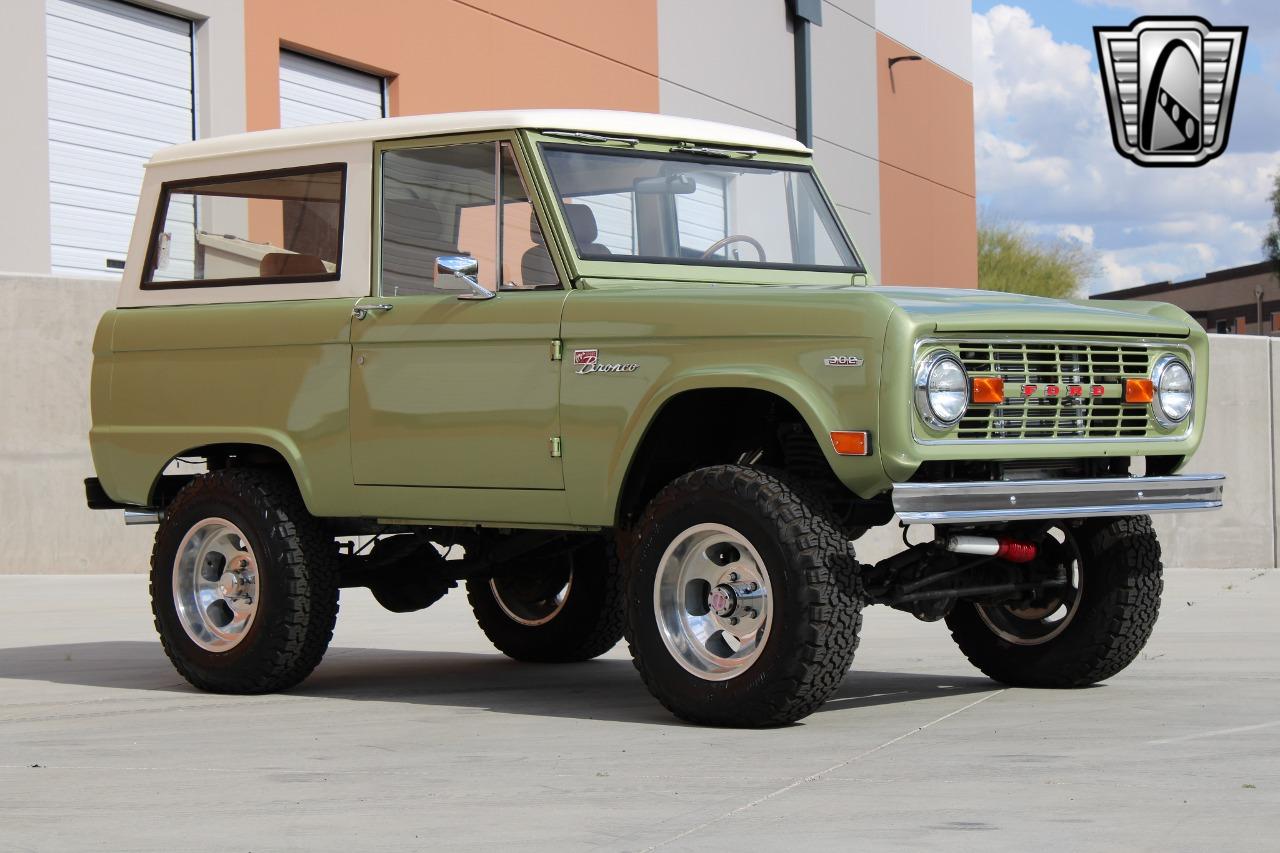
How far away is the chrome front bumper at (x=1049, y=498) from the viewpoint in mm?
6293

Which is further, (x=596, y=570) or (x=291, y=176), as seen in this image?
(x=596, y=570)

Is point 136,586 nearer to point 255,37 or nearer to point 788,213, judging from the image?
point 255,37

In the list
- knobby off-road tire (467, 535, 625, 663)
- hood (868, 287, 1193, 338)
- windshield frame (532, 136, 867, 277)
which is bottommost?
knobby off-road tire (467, 535, 625, 663)

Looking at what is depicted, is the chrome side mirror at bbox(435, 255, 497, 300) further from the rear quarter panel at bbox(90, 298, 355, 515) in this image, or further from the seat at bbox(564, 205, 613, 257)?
the rear quarter panel at bbox(90, 298, 355, 515)

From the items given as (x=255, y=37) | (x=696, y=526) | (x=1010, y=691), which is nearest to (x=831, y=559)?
(x=696, y=526)

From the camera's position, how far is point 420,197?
7820mm

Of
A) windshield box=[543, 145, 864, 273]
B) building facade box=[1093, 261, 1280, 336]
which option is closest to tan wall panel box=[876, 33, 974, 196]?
windshield box=[543, 145, 864, 273]

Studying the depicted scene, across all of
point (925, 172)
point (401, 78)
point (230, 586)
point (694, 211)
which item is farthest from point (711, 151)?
point (925, 172)

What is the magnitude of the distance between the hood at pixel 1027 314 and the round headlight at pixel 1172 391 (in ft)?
0.39

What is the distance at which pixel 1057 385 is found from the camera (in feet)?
22.4

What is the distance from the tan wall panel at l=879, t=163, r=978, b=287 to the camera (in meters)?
31.9

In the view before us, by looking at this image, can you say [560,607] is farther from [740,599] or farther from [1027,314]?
[1027,314]

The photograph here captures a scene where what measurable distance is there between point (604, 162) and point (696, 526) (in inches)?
67.4

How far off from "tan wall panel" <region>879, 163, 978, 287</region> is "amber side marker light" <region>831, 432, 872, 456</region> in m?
25.0
